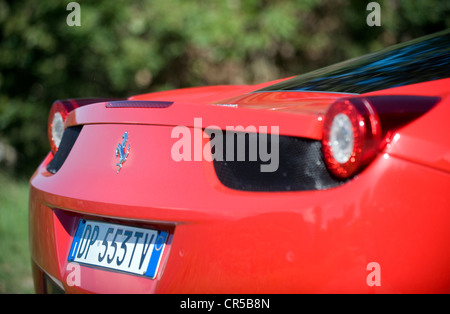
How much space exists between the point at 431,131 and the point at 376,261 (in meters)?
0.40

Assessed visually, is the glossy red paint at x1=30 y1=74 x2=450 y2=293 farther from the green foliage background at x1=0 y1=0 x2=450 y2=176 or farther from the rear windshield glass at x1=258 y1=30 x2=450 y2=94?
the green foliage background at x1=0 y1=0 x2=450 y2=176

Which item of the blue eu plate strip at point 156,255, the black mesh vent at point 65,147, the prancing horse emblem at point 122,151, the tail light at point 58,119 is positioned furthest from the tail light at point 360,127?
the tail light at point 58,119

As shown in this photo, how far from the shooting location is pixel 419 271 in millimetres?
1599

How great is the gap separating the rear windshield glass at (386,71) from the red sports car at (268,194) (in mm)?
14

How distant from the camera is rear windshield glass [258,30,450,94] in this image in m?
2.02

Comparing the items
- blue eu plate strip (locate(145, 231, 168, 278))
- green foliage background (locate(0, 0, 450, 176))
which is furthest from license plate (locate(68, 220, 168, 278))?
green foliage background (locate(0, 0, 450, 176))

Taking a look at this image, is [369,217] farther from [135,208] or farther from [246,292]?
[135,208]

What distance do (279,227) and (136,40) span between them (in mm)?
6526

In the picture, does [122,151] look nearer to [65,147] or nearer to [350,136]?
[65,147]

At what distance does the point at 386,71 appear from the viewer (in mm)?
2219

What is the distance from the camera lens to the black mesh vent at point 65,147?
7.76 feet

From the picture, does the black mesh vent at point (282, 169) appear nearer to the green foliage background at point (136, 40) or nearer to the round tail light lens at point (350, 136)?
the round tail light lens at point (350, 136)

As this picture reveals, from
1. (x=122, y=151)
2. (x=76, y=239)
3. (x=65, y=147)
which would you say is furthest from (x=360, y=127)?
(x=65, y=147)
